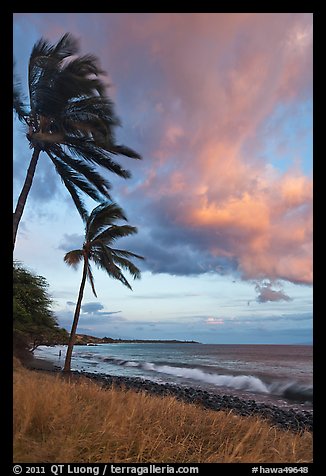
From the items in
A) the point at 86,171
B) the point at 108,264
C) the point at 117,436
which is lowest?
the point at 117,436

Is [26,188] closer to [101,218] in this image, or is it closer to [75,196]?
[75,196]

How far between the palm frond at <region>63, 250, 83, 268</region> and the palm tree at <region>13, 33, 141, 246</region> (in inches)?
255

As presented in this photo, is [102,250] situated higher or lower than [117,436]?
higher

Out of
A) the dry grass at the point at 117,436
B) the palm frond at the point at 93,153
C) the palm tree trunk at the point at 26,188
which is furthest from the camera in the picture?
the palm frond at the point at 93,153

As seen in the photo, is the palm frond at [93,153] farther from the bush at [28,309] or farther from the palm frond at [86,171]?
the bush at [28,309]

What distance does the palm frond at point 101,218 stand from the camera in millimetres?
14654

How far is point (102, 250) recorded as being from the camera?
49.2ft

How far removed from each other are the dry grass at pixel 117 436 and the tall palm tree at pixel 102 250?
10544mm

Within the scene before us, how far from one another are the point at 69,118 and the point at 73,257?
27.3 feet

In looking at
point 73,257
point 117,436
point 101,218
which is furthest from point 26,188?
point 73,257

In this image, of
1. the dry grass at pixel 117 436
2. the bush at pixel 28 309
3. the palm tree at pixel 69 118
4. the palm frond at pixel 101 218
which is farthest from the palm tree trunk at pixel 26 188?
the palm frond at pixel 101 218

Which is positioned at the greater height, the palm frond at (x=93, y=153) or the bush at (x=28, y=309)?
the palm frond at (x=93, y=153)
